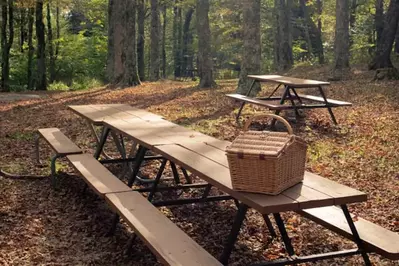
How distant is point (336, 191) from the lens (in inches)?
124

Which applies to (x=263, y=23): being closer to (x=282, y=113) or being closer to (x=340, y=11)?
(x=340, y=11)

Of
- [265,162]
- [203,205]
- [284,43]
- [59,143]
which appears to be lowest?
[203,205]

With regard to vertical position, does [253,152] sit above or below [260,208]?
above

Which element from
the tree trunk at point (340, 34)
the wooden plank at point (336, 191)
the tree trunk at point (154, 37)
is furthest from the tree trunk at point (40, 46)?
the wooden plank at point (336, 191)

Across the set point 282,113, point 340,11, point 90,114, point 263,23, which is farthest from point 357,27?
point 90,114

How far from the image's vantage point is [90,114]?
6402 millimetres

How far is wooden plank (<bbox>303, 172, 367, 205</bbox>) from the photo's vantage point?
3.04 metres

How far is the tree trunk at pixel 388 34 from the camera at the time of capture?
46.5 feet

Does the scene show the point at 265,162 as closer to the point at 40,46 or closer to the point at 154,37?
the point at 40,46

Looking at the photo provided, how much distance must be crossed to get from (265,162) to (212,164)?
85 centimetres

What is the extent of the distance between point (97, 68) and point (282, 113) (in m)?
23.9

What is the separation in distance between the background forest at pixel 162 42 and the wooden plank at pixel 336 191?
8.43 meters

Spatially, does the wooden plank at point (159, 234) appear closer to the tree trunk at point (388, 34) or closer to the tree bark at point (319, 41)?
the tree trunk at point (388, 34)

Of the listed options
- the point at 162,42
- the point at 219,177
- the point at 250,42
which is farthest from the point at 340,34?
the point at 162,42
